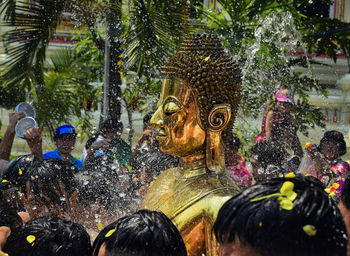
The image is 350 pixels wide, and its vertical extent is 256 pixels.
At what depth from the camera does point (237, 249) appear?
1394mm

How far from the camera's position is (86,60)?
8.87 meters

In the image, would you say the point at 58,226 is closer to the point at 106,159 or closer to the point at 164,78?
the point at 164,78

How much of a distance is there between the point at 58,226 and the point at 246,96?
198 inches

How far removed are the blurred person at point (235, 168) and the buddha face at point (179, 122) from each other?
195 cm

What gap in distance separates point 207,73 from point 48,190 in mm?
1420

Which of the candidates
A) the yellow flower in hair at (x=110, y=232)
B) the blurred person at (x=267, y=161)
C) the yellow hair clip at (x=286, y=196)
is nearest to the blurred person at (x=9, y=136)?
the blurred person at (x=267, y=161)

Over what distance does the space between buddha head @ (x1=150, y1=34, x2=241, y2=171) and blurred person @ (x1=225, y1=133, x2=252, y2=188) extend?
1.93m

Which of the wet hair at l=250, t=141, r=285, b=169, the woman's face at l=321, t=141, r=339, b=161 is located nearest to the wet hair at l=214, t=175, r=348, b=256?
the wet hair at l=250, t=141, r=285, b=169

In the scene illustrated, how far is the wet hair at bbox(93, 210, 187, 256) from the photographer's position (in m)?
1.72

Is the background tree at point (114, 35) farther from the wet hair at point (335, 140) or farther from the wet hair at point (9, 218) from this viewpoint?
the wet hair at point (9, 218)

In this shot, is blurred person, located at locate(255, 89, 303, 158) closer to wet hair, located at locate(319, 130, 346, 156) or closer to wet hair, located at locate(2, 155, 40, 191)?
wet hair, located at locate(319, 130, 346, 156)

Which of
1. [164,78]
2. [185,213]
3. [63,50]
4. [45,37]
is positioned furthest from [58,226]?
[63,50]

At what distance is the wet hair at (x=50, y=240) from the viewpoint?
1.97m

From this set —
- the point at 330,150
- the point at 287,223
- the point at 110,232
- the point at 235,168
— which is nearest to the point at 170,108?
the point at 110,232
